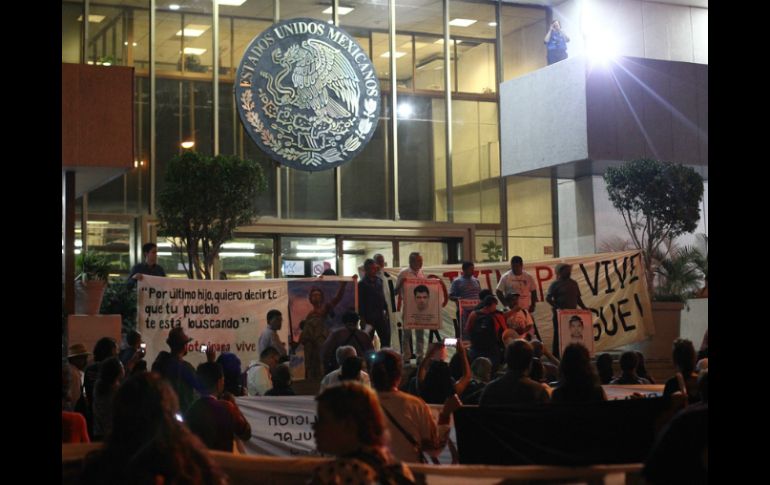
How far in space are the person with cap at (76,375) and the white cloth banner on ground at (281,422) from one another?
1313 millimetres

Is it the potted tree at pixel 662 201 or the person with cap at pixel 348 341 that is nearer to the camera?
the person with cap at pixel 348 341

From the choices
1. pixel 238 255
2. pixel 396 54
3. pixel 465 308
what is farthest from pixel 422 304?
pixel 396 54

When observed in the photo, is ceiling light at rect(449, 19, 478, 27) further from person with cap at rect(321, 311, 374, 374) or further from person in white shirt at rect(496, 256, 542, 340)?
person with cap at rect(321, 311, 374, 374)

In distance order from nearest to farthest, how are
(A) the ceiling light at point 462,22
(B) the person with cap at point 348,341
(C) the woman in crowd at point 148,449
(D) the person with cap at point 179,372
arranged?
(C) the woman in crowd at point 148,449, (D) the person with cap at point 179,372, (B) the person with cap at point 348,341, (A) the ceiling light at point 462,22

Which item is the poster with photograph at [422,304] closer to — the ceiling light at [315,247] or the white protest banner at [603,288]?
the white protest banner at [603,288]

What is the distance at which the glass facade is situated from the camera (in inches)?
807

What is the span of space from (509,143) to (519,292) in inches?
283

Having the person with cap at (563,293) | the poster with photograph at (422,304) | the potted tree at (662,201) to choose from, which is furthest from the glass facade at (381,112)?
the person with cap at (563,293)

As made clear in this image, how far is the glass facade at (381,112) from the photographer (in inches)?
807

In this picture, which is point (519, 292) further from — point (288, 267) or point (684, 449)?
point (684, 449)

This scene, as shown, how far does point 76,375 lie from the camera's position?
33.8 ft

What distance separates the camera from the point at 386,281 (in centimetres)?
1686
